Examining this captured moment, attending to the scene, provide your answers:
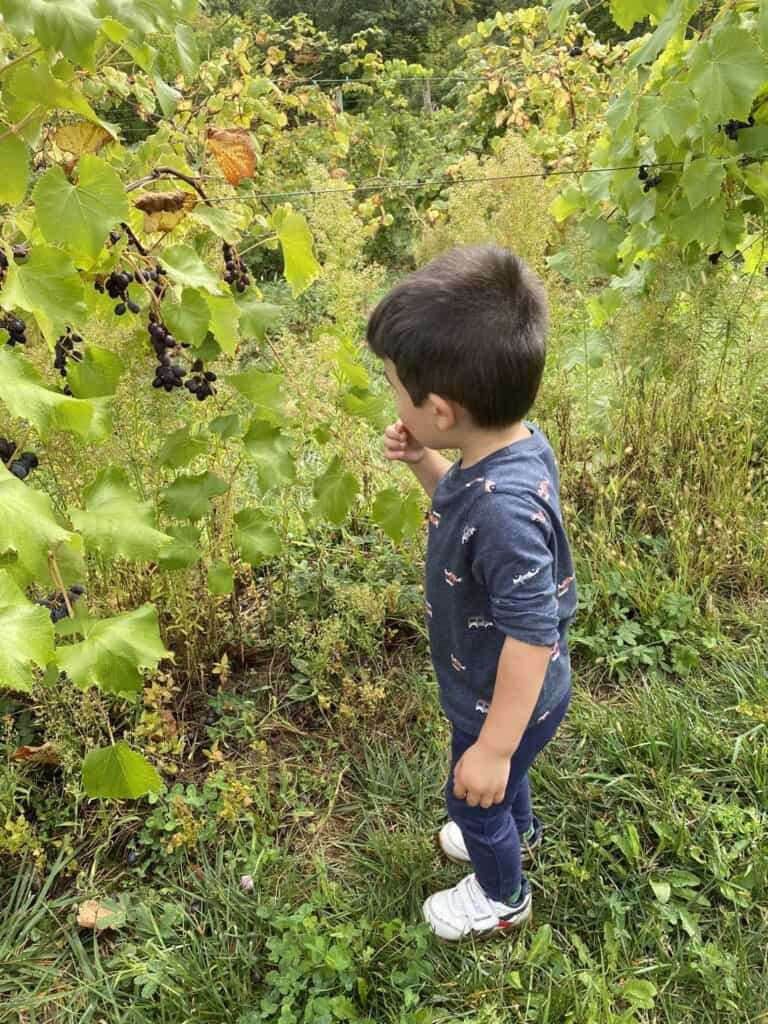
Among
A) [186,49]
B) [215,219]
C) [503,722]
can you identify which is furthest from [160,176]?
[503,722]

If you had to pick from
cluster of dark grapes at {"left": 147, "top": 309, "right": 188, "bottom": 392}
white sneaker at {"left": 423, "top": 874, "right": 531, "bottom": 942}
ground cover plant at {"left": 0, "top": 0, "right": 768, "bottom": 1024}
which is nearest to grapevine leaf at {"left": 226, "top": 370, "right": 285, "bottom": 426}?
ground cover plant at {"left": 0, "top": 0, "right": 768, "bottom": 1024}

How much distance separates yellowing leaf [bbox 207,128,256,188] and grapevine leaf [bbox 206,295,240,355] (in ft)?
1.14

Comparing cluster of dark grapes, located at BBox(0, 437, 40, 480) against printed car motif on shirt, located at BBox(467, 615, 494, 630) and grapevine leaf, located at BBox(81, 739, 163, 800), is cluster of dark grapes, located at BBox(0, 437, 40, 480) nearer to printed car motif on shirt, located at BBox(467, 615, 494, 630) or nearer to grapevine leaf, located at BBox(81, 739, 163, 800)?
grapevine leaf, located at BBox(81, 739, 163, 800)

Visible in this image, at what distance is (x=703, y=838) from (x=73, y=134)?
187 centimetres

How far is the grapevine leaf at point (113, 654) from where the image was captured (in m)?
1.04

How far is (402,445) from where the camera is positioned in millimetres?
1476

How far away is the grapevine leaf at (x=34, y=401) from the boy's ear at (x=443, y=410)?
0.51 metres

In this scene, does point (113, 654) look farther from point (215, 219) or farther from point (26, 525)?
point (215, 219)

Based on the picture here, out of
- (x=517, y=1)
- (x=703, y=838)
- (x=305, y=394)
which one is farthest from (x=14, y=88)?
(x=517, y=1)

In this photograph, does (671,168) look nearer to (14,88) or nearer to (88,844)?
(14,88)

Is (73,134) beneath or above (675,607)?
above

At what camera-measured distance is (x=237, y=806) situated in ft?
5.77

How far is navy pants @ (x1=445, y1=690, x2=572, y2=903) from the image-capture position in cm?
141

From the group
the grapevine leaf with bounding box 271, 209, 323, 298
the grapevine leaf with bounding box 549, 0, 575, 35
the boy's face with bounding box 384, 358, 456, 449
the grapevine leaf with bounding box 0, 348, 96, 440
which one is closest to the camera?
the grapevine leaf with bounding box 0, 348, 96, 440
